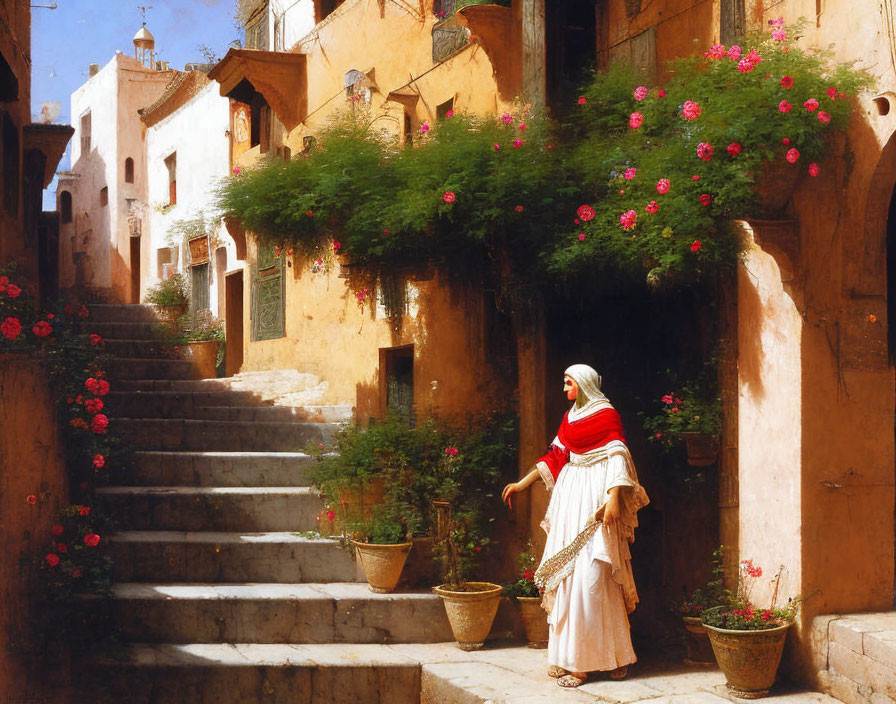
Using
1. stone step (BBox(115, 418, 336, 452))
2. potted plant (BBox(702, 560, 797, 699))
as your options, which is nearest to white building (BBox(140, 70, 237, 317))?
stone step (BBox(115, 418, 336, 452))

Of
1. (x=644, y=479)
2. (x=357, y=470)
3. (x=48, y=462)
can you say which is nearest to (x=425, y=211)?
(x=357, y=470)

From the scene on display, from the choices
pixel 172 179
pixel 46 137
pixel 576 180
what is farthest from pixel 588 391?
pixel 172 179

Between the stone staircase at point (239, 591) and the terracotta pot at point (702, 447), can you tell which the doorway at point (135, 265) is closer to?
the stone staircase at point (239, 591)

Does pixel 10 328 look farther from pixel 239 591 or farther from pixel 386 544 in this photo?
pixel 386 544

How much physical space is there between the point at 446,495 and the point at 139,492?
2683 millimetres

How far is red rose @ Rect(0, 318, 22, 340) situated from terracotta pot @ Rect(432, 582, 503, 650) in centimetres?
357

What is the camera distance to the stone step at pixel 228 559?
7871 millimetres

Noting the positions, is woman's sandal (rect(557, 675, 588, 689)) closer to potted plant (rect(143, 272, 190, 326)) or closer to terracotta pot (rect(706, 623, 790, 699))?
terracotta pot (rect(706, 623, 790, 699))

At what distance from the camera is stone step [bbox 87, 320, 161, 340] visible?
46.5ft

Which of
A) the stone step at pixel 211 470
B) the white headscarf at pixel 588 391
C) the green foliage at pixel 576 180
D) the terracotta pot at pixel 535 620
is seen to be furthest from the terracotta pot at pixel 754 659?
the stone step at pixel 211 470

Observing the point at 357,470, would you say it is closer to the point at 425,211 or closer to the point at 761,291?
the point at 425,211

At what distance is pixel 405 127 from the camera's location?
10.4 meters

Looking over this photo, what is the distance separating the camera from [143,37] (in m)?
27.3

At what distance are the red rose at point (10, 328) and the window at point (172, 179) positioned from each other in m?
13.4
